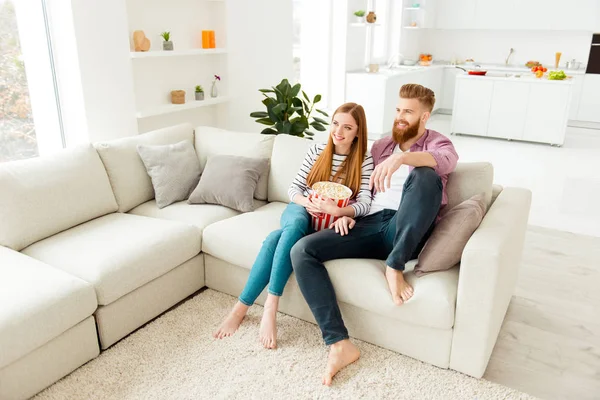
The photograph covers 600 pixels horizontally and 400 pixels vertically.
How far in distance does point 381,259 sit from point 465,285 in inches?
17.7

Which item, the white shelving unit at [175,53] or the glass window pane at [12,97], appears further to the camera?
the white shelving unit at [175,53]

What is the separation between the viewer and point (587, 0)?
7363 mm

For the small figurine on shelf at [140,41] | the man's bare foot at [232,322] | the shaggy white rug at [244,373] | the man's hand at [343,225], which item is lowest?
the shaggy white rug at [244,373]

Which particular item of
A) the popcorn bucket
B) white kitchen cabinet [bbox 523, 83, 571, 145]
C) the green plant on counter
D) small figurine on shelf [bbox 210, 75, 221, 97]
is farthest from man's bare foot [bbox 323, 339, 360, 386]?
the green plant on counter

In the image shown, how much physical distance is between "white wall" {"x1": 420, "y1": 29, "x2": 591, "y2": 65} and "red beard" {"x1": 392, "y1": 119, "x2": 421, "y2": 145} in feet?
22.2

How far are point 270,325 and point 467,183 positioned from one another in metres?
1.15

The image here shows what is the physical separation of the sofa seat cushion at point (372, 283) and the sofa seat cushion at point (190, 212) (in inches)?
6.4

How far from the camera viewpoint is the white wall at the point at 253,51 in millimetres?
4562

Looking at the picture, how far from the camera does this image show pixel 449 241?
2.09 metres

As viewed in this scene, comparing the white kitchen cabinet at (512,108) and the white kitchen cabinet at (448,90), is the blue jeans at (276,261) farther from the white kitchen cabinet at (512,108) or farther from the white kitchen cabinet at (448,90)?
the white kitchen cabinet at (448,90)

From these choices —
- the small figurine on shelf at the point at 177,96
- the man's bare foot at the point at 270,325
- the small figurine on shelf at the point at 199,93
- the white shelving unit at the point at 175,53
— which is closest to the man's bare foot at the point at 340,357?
the man's bare foot at the point at 270,325

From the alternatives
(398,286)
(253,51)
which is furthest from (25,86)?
(398,286)

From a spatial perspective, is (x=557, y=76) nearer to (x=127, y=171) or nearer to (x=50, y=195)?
(x=127, y=171)

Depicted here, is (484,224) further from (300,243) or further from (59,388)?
(59,388)
